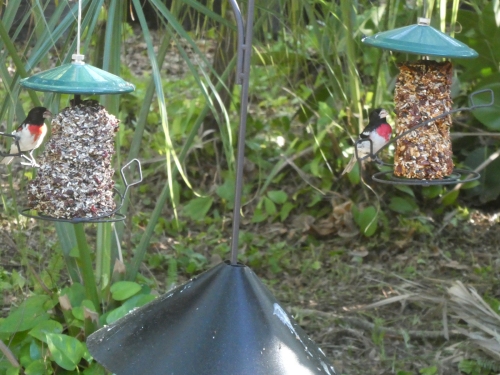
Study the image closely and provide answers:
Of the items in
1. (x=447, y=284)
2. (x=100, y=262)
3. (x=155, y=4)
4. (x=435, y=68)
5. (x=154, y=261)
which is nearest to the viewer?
(x=435, y=68)

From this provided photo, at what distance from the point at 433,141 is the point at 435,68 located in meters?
0.19

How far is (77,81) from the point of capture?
1.50 m

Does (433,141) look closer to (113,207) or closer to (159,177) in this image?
(113,207)

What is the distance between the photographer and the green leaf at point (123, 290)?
109 inches

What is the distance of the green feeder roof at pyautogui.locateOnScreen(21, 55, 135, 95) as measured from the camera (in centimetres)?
148

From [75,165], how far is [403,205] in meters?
2.85

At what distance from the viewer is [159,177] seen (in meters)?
5.14

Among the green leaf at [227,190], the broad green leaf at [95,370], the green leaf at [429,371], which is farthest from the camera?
the green leaf at [227,190]

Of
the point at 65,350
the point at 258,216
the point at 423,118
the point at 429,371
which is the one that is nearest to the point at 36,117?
the point at 423,118

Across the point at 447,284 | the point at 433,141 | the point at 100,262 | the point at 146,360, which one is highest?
the point at 433,141

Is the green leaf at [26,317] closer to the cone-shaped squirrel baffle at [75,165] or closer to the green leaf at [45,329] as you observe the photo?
the green leaf at [45,329]

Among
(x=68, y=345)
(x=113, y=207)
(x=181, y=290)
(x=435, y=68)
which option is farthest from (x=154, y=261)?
(x=181, y=290)

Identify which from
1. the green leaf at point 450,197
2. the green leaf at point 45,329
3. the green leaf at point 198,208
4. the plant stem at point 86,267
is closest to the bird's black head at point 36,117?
the plant stem at point 86,267

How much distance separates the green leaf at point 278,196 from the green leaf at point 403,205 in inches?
26.5
